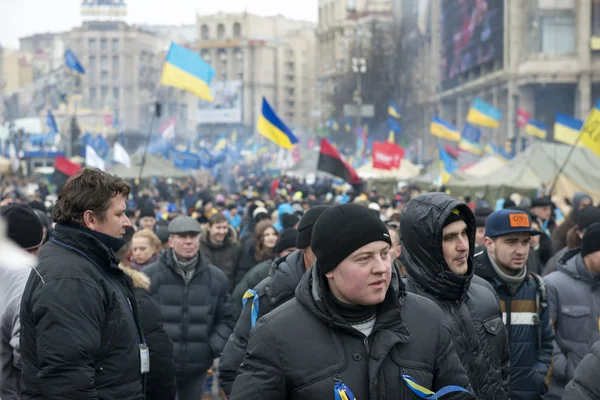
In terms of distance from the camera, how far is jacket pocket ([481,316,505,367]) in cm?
418

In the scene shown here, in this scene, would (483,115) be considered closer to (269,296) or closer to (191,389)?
(191,389)

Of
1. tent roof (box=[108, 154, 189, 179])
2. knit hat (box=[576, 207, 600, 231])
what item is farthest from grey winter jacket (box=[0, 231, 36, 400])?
tent roof (box=[108, 154, 189, 179])

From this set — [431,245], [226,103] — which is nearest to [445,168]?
[431,245]

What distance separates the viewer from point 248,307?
5.08m

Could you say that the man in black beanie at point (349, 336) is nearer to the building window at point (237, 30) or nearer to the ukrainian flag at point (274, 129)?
the ukrainian flag at point (274, 129)

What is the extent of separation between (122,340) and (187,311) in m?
2.86

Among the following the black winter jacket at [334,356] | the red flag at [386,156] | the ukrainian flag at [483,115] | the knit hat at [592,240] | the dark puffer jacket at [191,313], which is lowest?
the dark puffer jacket at [191,313]

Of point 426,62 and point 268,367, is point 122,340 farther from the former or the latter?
point 426,62

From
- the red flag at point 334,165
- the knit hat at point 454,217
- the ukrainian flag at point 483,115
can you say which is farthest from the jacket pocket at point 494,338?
the ukrainian flag at point 483,115

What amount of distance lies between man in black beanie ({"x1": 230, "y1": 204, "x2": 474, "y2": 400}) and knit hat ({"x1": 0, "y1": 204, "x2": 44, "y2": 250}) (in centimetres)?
176

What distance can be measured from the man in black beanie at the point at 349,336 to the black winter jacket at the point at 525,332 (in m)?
2.01

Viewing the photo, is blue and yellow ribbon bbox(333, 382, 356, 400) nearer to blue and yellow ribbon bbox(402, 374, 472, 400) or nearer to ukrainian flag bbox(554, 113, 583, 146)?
blue and yellow ribbon bbox(402, 374, 472, 400)

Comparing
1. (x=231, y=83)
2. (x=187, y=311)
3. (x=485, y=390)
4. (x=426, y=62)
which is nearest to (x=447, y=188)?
(x=187, y=311)

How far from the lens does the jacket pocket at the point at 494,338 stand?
4.18 m
